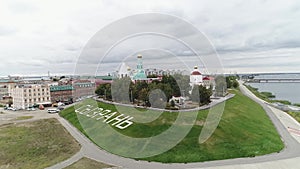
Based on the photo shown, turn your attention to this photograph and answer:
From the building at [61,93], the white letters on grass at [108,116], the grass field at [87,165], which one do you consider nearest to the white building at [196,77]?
the white letters on grass at [108,116]

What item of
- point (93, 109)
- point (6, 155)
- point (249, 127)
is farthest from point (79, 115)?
point (249, 127)

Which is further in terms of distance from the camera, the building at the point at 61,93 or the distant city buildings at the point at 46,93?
the building at the point at 61,93

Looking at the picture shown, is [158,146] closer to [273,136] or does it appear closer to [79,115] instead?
[273,136]

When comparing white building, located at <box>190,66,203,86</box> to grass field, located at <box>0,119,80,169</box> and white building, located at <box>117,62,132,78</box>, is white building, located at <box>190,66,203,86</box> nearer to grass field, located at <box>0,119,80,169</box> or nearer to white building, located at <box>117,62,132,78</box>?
white building, located at <box>117,62,132,78</box>

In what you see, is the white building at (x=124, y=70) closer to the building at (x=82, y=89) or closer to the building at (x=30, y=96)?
the building at (x=82, y=89)

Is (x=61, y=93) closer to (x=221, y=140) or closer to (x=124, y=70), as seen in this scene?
(x=124, y=70)

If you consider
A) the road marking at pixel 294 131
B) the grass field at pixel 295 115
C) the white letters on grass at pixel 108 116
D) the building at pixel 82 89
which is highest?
the building at pixel 82 89
